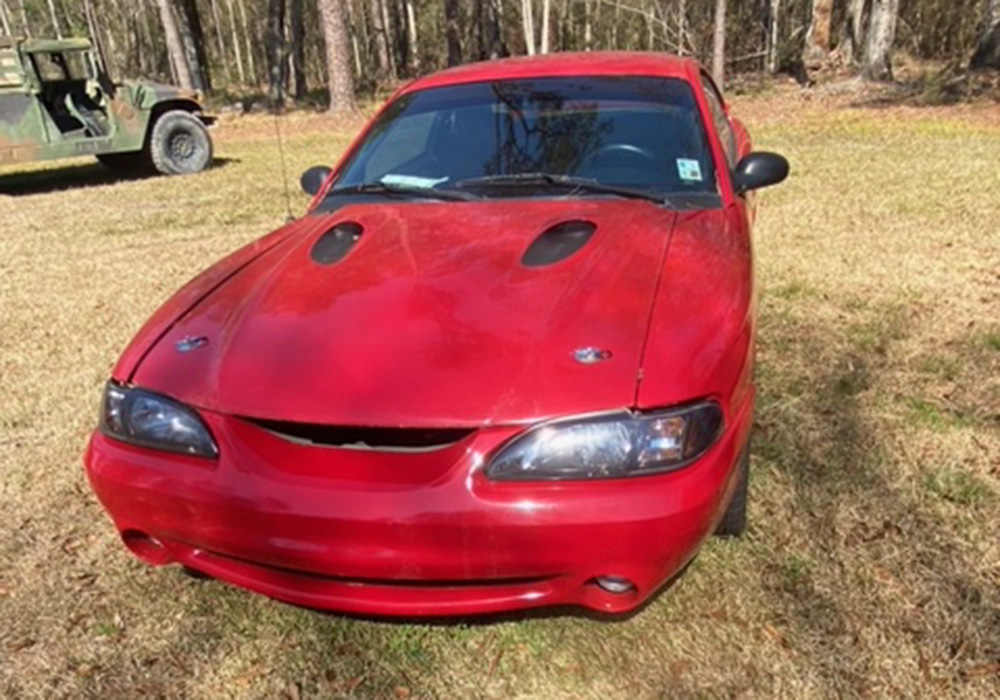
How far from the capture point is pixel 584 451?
5.79ft

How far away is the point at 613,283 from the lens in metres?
2.16

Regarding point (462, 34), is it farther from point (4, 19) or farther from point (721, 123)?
point (721, 123)

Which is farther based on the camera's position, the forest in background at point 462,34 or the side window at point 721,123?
Result: the forest in background at point 462,34

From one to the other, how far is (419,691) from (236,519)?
687 mm

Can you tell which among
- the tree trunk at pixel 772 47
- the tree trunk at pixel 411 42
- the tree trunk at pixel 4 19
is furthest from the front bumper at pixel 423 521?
the tree trunk at pixel 4 19

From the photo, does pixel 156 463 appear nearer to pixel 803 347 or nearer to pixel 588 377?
pixel 588 377

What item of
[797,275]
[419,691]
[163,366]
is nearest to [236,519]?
[163,366]

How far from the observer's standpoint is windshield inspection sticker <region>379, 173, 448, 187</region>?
299 centimetres

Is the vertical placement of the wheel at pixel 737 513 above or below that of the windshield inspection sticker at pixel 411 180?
below

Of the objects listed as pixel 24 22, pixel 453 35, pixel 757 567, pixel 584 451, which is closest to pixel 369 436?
pixel 584 451

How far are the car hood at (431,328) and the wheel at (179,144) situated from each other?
30.8 feet

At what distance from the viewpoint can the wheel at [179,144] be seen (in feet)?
35.4

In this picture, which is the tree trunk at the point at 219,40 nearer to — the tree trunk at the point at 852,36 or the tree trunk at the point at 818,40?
the tree trunk at the point at 852,36

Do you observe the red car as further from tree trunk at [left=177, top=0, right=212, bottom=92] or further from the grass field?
tree trunk at [left=177, top=0, right=212, bottom=92]
